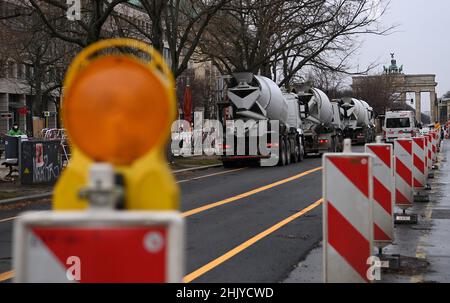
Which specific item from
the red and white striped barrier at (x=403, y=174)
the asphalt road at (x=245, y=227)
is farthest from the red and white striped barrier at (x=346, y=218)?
the red and white striped barrier at (x=403, y=174)

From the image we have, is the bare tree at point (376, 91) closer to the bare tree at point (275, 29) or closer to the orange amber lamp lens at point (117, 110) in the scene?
the bare tree at point (275, 29)

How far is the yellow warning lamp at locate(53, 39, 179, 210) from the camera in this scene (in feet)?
7.74

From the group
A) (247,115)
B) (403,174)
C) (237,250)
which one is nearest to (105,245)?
(237,250)

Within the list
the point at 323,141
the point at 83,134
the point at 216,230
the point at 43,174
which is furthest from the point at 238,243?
the point at 323,141

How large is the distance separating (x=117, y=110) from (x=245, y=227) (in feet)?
27.1

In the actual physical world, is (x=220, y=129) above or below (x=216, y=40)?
below

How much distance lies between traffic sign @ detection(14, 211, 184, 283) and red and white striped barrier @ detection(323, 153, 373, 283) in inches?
133

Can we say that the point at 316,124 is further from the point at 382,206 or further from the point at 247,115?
the point at 382,206

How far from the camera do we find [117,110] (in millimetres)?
2338

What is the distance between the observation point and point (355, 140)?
164ft

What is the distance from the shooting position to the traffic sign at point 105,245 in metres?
2.23

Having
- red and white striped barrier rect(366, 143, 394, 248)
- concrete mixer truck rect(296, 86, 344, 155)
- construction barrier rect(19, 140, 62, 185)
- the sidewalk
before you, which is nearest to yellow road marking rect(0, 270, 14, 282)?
the sidewalk
